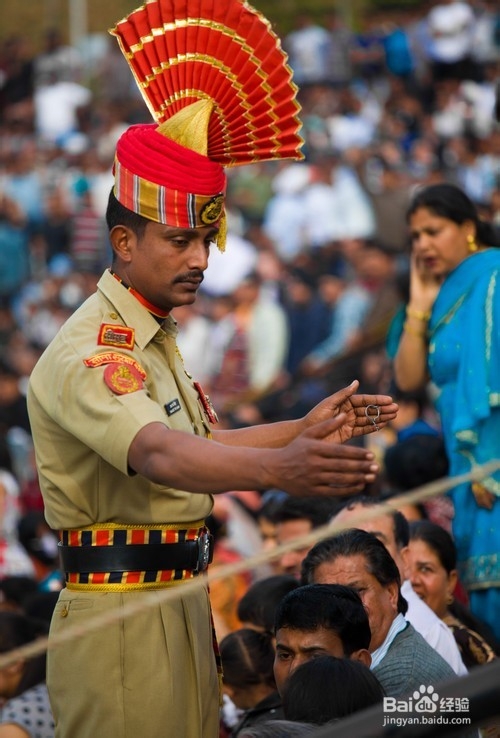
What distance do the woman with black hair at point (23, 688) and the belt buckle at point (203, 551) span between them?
121 centimetres

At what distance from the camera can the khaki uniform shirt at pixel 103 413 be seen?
10.3 ft

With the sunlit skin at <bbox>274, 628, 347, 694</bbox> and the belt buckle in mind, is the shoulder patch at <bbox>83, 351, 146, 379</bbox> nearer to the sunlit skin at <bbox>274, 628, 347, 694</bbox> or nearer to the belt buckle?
the belt buckle

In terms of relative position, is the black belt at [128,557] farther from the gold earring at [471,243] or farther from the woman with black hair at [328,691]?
the gold earring at [471,243]

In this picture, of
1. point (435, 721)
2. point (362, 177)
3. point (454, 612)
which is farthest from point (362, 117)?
point (435, 721)

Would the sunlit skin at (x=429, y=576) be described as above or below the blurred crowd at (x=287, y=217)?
below

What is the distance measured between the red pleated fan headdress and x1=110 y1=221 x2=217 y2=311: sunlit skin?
0.24 ft

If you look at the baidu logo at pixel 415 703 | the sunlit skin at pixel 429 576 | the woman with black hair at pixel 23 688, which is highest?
the baidu logo at pixel 415 703

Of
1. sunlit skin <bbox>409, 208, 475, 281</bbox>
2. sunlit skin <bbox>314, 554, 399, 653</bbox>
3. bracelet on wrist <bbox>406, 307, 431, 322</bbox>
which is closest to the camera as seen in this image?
sunlit skin <bbox>314, 554, 399, 653</bbox>

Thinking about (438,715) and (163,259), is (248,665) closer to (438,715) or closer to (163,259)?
(163,259)

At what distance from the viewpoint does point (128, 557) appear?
3416mm

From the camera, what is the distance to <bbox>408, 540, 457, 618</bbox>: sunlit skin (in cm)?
524

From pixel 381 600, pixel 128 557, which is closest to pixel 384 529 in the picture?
pixel 381 600

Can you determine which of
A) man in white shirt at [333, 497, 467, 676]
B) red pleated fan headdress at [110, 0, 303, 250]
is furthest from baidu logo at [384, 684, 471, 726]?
man in white shirt at [333, 497, 467, 676]

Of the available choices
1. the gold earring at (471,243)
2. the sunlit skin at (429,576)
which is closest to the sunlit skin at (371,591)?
the sunlit skin at (429,576)
